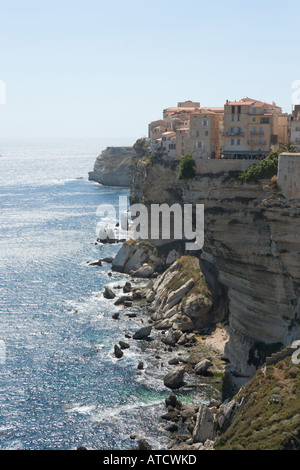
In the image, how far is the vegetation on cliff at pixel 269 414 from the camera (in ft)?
136

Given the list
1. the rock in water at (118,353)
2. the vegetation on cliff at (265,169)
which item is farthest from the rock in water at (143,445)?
the vegetation on cliff at (265,169)

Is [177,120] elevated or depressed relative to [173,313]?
elevated

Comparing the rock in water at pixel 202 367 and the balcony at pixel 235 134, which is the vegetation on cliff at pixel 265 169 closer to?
the balcony at pixel 235 134

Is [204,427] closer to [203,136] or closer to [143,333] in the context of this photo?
[143,333]

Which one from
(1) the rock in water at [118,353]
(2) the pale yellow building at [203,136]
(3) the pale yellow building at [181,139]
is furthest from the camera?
(3) the pale yellow building at [181,139]

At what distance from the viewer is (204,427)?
53625mm

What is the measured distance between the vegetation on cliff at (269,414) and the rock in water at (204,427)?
3.20 metres

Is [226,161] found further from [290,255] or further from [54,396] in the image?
[54,396]

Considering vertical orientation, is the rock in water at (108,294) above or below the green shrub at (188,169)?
below

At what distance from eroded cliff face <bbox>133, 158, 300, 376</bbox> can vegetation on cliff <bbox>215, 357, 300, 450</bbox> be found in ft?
25.9

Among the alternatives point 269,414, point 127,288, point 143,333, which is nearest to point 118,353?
point 143,333

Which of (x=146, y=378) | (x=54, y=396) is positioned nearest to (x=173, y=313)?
(x=146, y=378)
